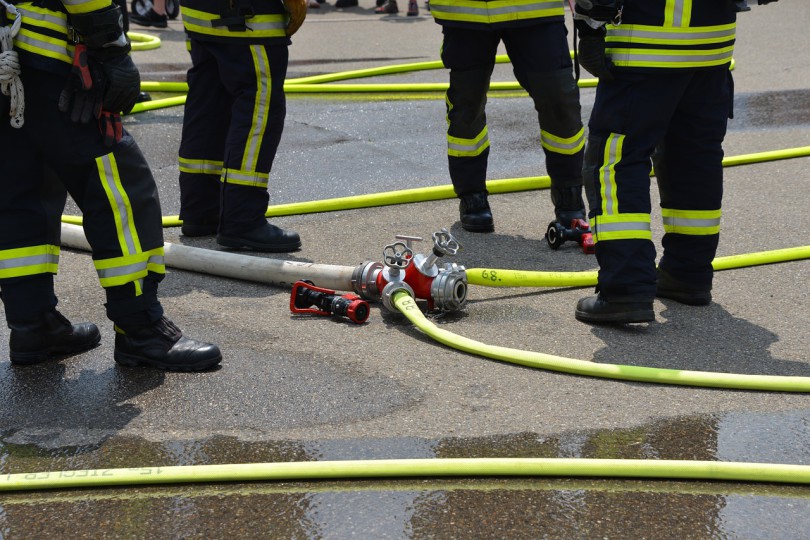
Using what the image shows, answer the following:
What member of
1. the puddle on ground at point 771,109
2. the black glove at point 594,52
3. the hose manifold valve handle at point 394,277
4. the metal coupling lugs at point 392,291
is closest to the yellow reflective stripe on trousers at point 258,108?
the hose manifold valve handle at point 394,277

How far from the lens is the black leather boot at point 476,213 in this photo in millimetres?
5562

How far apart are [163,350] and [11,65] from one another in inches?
43.4

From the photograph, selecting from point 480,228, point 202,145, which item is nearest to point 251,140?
point 202,145

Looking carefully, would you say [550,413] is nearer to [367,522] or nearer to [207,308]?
[367,522]

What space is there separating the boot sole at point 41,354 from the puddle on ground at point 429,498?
558 millimetres

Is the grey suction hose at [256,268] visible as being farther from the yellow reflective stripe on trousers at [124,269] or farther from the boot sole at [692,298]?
the boot sole at [692,298]

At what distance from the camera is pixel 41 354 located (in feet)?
12.9

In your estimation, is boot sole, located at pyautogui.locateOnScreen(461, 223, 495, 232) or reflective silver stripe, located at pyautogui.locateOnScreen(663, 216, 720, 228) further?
boot sole, located at pyautogui.locateOnScreen(461, 223, 495, 232)

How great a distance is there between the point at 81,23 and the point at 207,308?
56.4 inches

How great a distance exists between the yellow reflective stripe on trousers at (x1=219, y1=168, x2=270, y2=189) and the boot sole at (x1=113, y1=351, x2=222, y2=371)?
4.99ft

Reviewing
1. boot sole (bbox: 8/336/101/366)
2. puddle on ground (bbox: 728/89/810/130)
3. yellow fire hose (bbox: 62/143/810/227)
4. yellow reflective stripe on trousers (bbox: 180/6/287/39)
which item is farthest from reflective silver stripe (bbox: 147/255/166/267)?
puddle on ground (bbox: 728/89/810/130)

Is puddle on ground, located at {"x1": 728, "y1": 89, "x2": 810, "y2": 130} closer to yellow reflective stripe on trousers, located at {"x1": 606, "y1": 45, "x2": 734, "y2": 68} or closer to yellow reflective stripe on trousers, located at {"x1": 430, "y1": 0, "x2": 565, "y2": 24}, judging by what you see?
yellow reflective stripe on trousers, located at {"x1": 430, "y1": 0, "x2": 565, "y2": 24}

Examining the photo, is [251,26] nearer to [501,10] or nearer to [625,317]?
[501,10]

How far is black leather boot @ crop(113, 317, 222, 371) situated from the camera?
3.86m
